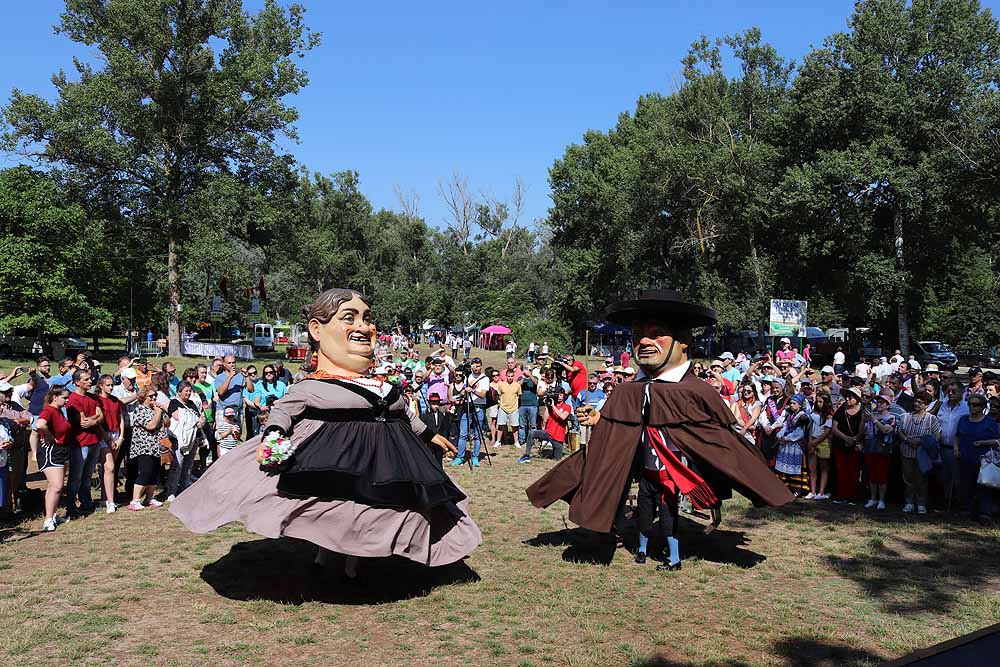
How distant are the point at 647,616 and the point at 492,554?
2.23 metres

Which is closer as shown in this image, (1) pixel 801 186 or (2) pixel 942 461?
(2) pixel 942 461

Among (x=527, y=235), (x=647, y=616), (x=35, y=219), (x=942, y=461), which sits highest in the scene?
(x=527, y=235)

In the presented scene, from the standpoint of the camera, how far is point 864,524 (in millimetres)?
9664

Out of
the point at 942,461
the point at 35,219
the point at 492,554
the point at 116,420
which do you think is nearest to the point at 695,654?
the point at 492,554

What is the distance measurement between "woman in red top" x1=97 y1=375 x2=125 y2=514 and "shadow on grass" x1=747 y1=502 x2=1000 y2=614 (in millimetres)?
7863

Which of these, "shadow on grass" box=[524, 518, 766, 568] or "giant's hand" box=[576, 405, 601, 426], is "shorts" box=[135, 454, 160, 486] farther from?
"giant's hand" box=[576, 405, 601, 426]

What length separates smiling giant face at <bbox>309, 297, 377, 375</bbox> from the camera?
720cm

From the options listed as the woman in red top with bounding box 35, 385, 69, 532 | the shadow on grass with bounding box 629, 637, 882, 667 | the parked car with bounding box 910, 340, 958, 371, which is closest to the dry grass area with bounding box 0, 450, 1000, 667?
the shadow on grass with bounding box 629, 637, 882, 667

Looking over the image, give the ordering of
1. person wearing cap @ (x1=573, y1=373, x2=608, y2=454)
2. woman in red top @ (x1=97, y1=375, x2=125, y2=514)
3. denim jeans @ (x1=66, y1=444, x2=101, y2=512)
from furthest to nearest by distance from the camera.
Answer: person wearing cap @ (x1=573, y1=373, x2=608, y2=454), woman in red top @ (x1=97, y1=375, x2=125, y2=514), denim jeans @ (x1=66, y1=444, x2=101, y2=512)

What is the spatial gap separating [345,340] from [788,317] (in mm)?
28080

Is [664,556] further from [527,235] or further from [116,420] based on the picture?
[527,235]

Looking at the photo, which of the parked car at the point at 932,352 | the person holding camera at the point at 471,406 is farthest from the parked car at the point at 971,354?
the person holding camera at the point at 471,406

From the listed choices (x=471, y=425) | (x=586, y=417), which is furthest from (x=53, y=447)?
(x=471, y=425)

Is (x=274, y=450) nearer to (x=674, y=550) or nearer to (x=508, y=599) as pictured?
(x=508, y=599)
